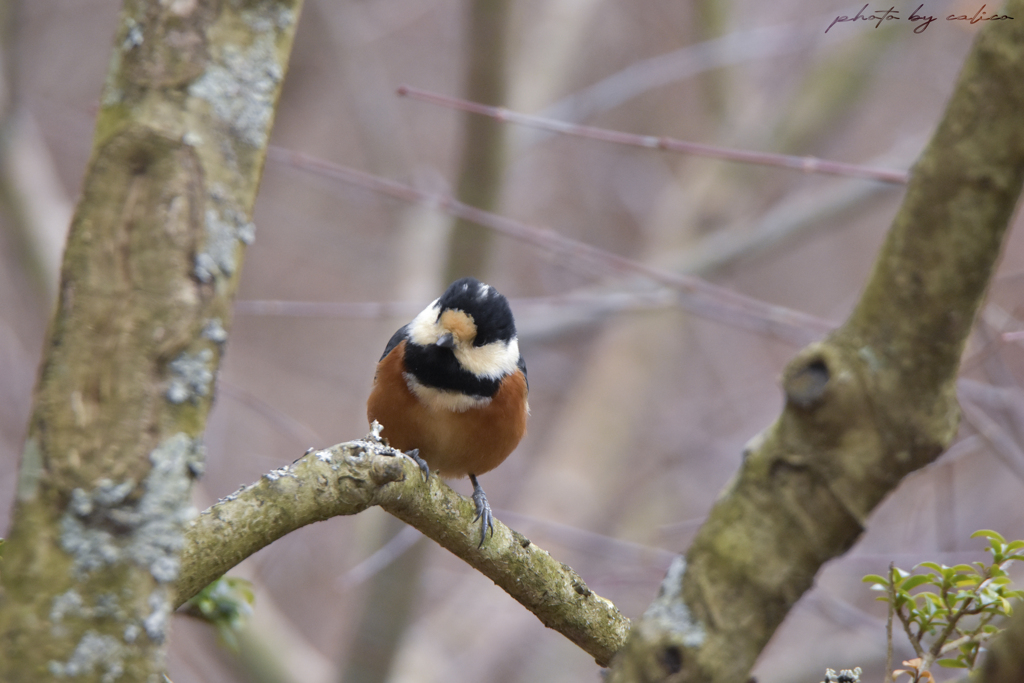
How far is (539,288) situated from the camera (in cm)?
964

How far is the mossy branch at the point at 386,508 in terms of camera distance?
1626 millimetres

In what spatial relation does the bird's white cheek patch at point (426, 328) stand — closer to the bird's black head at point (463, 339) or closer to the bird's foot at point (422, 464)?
the bird's black head at point (463, 339)

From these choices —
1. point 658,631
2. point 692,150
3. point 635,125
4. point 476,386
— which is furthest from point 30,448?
point 635,125

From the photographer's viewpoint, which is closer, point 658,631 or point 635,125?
point 658,631

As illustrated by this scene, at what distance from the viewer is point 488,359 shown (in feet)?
11.0

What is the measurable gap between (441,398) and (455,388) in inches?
2.6

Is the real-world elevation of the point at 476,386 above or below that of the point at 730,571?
below

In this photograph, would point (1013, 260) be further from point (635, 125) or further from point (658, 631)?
point (658, 631)

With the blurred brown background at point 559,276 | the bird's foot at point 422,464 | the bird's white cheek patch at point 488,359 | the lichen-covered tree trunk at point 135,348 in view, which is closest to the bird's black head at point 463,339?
the bird's white cheek patch at point 488,359

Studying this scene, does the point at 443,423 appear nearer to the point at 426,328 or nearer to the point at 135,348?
the point at 426,328

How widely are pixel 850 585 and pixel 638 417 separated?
223cm

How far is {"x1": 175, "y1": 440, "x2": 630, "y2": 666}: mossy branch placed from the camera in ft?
5.33

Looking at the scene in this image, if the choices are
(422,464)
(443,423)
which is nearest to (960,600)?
(422,464)

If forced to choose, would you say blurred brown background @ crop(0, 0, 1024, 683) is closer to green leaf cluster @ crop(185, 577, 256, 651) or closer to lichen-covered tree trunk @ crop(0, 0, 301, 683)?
green leaf cluster @ crop(185, 577, 256, 651)
